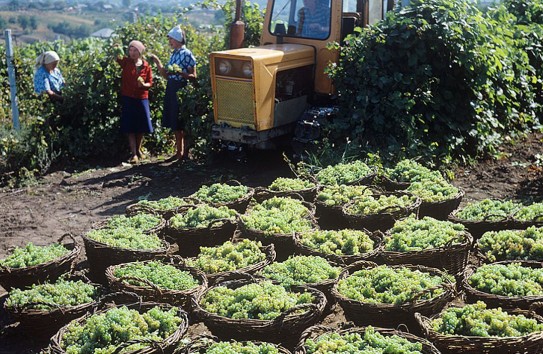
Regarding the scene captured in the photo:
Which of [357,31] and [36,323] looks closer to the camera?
[36,323]

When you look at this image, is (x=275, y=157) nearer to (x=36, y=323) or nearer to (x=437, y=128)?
(x=437, y=128)

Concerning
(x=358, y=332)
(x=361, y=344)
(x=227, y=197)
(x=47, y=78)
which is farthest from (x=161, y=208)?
(x=47, y=78)

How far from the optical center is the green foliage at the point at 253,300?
487 cm

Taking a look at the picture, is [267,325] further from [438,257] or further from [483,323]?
[438,257]

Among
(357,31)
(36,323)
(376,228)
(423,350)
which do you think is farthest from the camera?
(357,31)

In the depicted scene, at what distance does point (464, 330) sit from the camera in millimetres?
4582

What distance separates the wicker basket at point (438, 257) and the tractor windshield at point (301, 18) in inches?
204

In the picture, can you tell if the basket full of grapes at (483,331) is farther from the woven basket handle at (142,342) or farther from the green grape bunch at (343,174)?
the green grape bunch at (343,174)

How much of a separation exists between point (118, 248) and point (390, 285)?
2.27 m

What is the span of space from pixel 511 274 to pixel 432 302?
2.24ft

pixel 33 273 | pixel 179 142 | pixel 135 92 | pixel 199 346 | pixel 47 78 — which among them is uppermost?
pixel 47 78

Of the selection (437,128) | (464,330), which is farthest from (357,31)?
(464,330)

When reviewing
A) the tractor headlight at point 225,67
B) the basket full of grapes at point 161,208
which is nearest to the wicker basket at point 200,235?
the basket full of grapes at point 161,208

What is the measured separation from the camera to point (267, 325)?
475 centimetres
